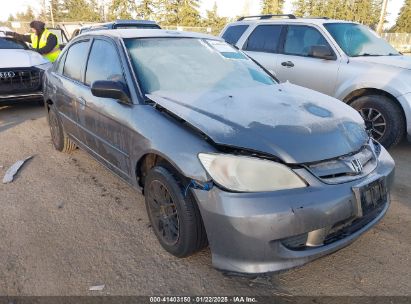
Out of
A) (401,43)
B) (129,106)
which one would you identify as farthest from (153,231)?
(401,43)

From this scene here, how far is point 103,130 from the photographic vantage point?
3.40 metres

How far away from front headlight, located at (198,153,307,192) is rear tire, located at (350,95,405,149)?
3.08 meters

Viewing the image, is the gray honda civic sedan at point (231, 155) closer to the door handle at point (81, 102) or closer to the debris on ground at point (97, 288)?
the door handle at point (81, 102)

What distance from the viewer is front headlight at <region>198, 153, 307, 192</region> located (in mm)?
2170

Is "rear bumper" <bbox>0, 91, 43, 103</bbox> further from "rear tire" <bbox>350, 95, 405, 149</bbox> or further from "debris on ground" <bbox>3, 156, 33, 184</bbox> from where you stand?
"rear tire" <bbox>350, 95, 405, 149</bbox>

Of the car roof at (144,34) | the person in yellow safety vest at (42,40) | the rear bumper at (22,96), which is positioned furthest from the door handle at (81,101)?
the person in yellow safety vest at (42,40)

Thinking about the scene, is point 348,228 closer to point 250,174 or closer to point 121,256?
point 250,174

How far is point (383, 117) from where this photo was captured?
4.91 m

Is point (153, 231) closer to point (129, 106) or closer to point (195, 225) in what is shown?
point (195, 225)

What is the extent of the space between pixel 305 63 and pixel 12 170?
14.7 feet

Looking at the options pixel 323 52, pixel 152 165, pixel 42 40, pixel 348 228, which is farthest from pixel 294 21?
pixel 42 40

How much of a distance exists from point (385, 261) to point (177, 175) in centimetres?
165

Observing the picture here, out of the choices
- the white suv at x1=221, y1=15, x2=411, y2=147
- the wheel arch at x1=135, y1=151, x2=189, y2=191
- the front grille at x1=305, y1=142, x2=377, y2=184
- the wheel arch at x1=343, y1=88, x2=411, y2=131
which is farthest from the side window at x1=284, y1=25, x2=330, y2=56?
the wheel arch at x1=135, y1=151, x2=189, y2=191

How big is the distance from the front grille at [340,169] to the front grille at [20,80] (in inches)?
268
